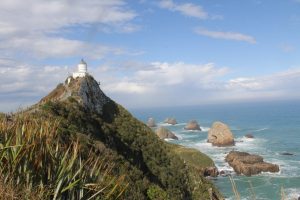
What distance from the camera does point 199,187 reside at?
40875 millimetres

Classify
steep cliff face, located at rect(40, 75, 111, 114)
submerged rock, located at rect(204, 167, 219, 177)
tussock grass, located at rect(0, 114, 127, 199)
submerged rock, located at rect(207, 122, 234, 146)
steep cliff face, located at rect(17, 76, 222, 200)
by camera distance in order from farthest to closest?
1. submerged rock, located at rect(207, 122, 234, 146)
2. submerged rock, located at rect(204, 167, 219, 177)
3. steep cliff face, located at rect(40, 75, 111, 114)
4. steep cliff face, located at rect(17, 76, 222, 200)
5. tussock grass, located at rect(0, 114, 127, 199)

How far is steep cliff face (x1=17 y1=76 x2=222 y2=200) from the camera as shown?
3584cm

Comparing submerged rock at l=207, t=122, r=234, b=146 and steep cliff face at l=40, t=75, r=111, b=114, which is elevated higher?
steep cliff face at l=40, t=75, r=111, b=114

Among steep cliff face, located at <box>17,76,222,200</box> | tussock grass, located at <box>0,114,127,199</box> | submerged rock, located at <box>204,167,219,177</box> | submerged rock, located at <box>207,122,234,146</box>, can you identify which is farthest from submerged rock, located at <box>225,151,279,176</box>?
tussock grass, located at <box>0,114,127,199</box>

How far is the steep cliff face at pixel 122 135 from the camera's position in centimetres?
3584

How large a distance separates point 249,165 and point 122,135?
33940 mm

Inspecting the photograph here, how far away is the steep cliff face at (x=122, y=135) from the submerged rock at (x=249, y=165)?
90.4 ft

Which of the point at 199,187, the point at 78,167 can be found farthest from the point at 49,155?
the point at 199,187

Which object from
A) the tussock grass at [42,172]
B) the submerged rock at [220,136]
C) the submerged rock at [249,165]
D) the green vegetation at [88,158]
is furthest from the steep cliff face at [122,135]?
the submerged rock at [220,136]

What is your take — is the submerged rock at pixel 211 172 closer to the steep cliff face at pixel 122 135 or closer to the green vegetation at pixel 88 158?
the green vegetation at pixel 88 158

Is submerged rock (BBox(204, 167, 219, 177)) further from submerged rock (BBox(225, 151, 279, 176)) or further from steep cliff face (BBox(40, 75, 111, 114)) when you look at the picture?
steep cliff face (BBox(40, 75, 111, 114))

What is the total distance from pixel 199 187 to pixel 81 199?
3435 centimetres

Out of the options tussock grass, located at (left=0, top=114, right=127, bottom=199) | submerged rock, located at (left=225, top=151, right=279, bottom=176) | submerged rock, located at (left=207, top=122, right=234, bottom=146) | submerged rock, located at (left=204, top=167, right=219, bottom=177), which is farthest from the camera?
submerged rock, located at (left=207, top=122, right=234, bottom=146)

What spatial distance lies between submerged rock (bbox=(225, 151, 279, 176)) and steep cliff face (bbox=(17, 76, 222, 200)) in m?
27.5
